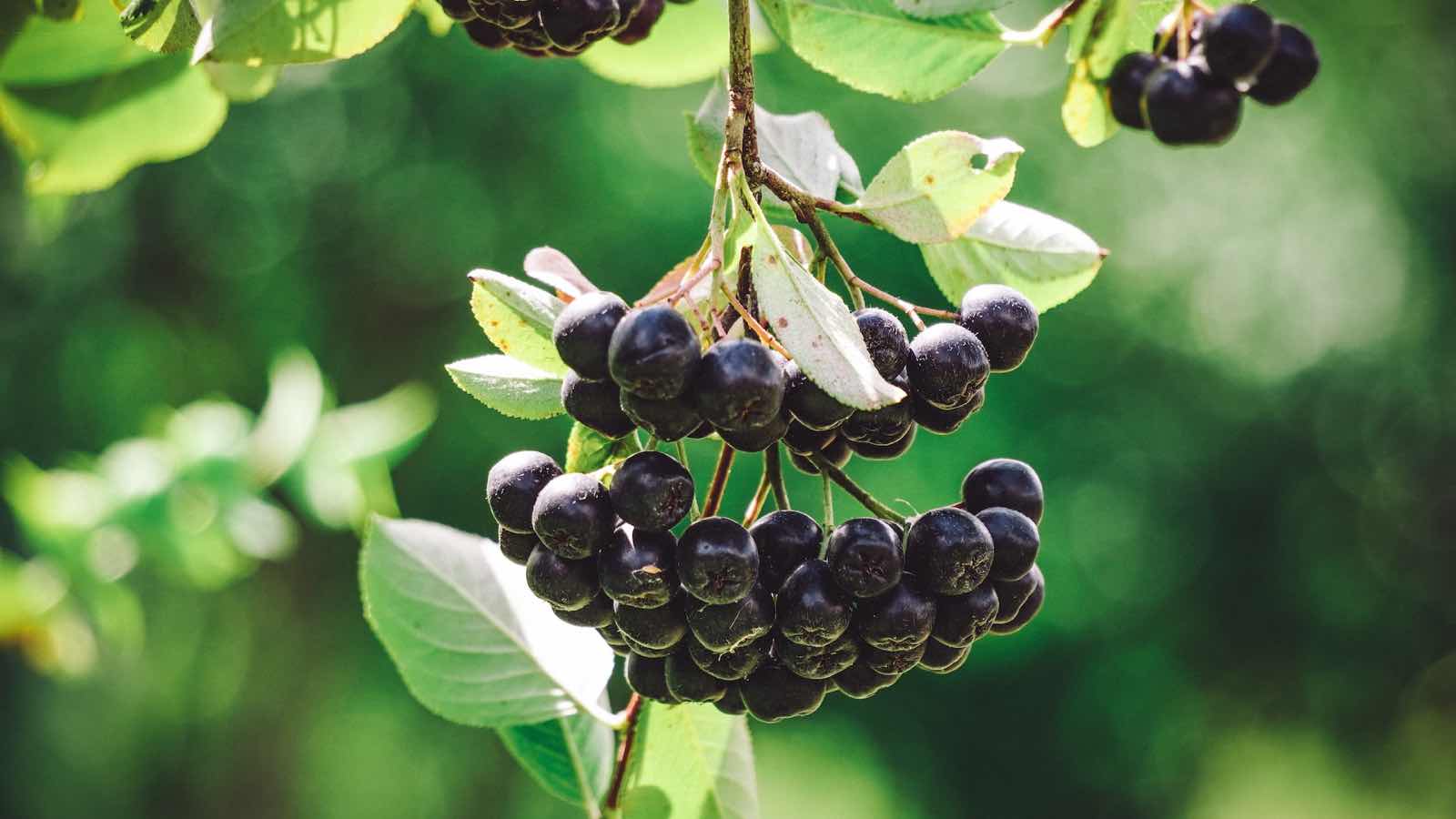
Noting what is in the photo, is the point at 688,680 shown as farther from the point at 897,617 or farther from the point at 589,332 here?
the point at 589,332

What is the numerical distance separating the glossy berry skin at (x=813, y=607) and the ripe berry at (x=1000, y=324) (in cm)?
23

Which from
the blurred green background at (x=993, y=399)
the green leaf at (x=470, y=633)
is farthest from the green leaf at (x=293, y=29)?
the blurred green background at (x=993, y=399)

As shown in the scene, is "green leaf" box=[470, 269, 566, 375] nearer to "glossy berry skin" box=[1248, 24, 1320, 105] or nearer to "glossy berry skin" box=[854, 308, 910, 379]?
"glossy berry skin" box=[854, 308, 910, 379]

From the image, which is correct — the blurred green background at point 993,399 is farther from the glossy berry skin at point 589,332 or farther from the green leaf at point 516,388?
the glossy berry skin at point 589,332

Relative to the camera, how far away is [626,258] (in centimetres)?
Result: 966

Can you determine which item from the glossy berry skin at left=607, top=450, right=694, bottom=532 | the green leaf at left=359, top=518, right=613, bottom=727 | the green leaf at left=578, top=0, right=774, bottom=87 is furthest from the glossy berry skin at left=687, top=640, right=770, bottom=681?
the green leaf at left=578, top=0, right=774, bottom=87

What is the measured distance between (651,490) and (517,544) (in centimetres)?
17

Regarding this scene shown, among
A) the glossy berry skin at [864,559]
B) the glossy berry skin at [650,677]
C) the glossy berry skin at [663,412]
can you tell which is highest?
the glossy berry skin at [663,412]

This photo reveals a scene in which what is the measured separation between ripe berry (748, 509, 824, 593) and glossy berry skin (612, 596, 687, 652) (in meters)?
0.08

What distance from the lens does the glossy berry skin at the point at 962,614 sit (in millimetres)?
910

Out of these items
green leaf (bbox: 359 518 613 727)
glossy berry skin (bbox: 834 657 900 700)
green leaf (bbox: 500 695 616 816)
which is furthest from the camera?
green leaf (bbox: 500 695 616 816)

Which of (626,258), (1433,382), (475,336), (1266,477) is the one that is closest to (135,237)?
(475,336)

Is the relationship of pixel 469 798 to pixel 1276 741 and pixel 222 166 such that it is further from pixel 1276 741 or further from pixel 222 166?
pixel 1276 741

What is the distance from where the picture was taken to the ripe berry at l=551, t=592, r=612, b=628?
Result: 0.91 metres
